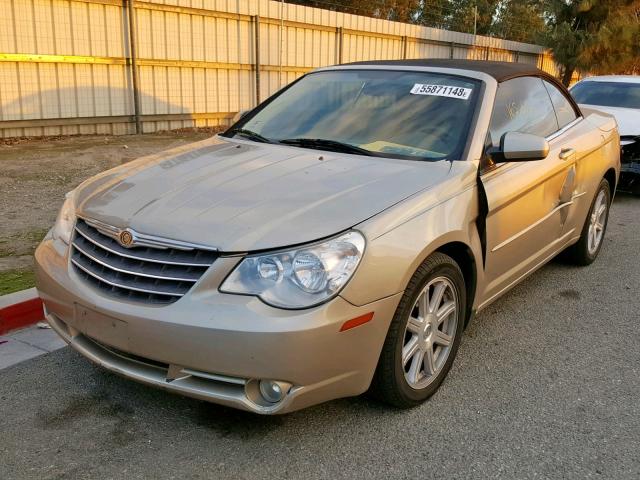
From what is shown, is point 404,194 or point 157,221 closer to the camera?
point 157,221

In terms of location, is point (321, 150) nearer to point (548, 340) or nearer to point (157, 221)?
point (157, 221)

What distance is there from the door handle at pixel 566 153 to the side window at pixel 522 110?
0.53 ft

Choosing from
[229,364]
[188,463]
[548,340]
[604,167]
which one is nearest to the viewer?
[229,364]

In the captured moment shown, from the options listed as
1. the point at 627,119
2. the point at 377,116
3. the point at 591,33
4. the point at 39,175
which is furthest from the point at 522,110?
the point at 591,33

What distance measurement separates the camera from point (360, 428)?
288 centimetres

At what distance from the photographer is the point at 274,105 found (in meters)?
4.37

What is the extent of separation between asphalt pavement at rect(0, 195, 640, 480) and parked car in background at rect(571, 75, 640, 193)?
4878 mm

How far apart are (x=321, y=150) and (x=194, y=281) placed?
1350 millimetres

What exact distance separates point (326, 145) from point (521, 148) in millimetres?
1067

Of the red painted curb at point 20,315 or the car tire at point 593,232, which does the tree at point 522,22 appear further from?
the red painted curb at point 20,315

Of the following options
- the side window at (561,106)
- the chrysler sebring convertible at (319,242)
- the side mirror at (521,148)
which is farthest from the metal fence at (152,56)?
the side mirror at (521,148)

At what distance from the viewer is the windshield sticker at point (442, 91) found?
3.71 metres

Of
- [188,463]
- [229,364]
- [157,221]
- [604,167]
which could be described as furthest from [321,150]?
[604,167]

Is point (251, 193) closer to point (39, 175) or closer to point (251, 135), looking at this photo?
point (251, 135)
